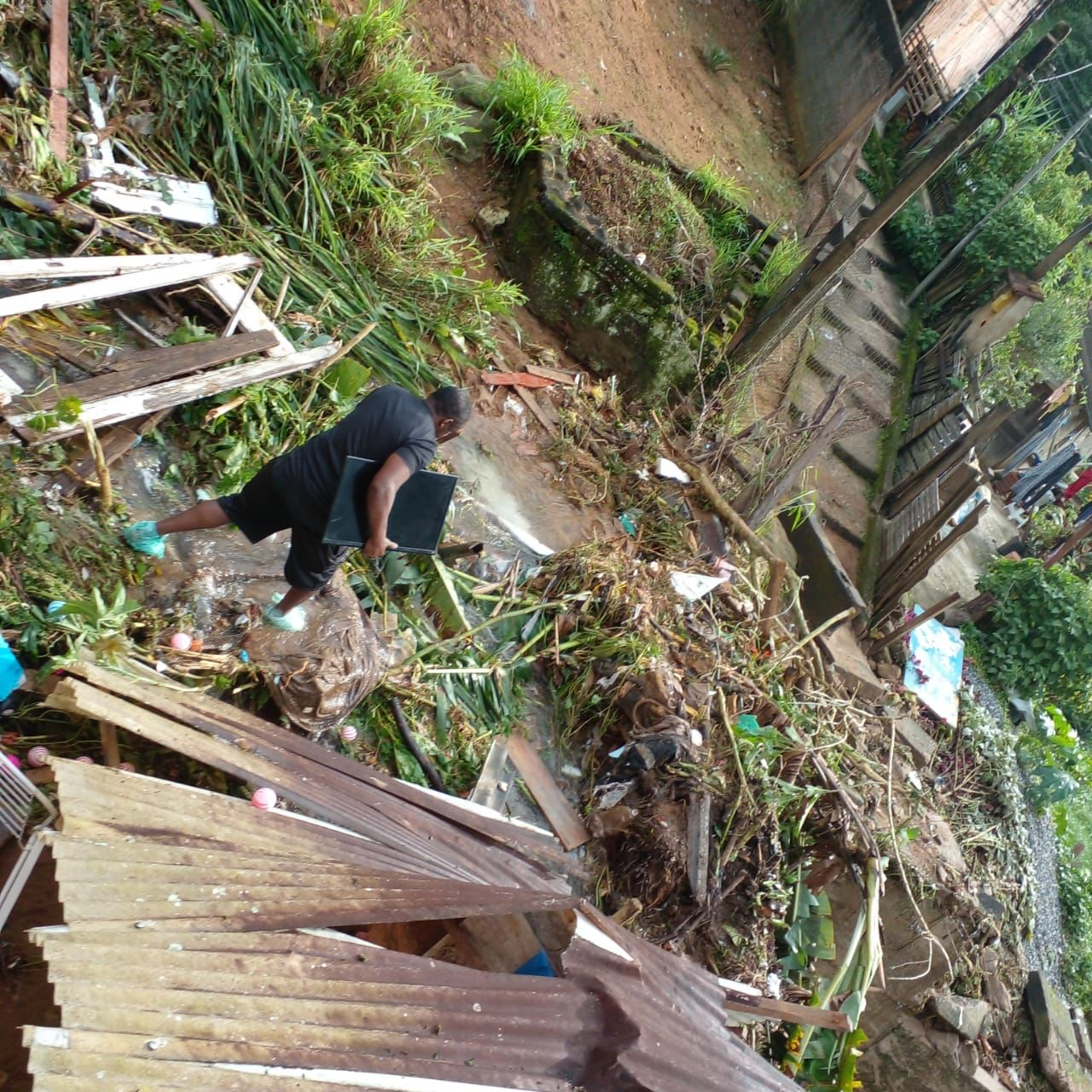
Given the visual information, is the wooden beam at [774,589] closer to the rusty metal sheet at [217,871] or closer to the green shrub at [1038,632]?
the rusty metal sheet at [217,871]

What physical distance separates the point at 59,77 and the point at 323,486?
2810 mm

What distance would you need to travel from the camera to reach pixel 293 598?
139 inches

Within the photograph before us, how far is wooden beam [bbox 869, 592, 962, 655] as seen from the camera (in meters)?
7.23

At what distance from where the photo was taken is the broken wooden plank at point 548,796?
4.43 meters

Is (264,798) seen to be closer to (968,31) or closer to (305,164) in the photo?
(305,164)

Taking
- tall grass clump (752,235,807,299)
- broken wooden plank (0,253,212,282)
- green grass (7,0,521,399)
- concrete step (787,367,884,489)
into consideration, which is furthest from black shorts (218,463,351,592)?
concrete step (787,367,884,489)

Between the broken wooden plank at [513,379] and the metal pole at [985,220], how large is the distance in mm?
7556

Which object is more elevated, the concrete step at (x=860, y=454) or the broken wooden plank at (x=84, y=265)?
the concrete step at (x=860, y=454)

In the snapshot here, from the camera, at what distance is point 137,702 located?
261 centimetres

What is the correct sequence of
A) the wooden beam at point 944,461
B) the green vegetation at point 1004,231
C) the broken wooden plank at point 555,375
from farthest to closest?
the green vegetation at point 1004,231, the wooden beam at point 944,461, the broken wooden plank at point 555,375

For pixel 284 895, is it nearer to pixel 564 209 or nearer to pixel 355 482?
pixel 355 482

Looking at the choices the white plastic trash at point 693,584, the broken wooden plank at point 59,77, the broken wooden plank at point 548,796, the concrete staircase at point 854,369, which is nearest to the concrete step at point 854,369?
the concrete staircase at point 854,369

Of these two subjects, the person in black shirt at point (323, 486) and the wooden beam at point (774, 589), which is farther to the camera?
the wooden beam at point (774, 589)

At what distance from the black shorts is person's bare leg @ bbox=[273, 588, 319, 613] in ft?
0.08
